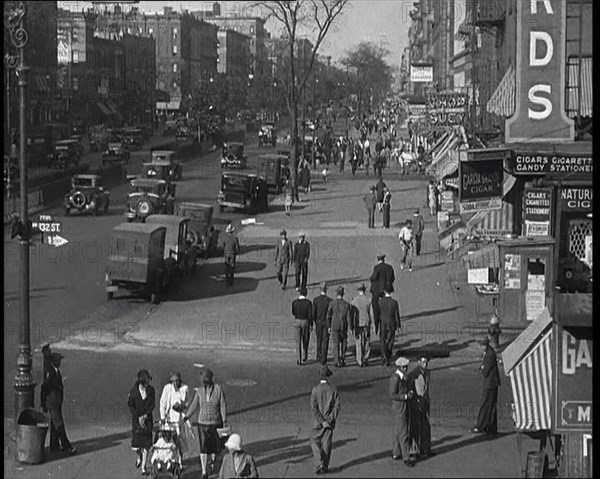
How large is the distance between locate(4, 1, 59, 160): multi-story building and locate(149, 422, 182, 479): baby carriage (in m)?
33.6

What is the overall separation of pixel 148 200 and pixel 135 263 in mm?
13824

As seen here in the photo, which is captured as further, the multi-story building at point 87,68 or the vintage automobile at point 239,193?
the multi-story building at point 87,68

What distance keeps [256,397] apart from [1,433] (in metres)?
4.36

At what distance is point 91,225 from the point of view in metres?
37.6

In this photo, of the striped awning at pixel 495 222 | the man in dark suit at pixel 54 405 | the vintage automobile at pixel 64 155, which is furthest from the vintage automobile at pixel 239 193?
the man in dark suit at pixel 54 405

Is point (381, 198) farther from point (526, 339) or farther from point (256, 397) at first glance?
point (526, 339)

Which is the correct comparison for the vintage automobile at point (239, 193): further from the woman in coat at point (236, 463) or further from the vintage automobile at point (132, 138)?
the woman in coat at point (236, 463)

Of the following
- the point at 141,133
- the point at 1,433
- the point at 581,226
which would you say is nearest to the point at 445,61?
the point at 141,133

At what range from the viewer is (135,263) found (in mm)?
23734

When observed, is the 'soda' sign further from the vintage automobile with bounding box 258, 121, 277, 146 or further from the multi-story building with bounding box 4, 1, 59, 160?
the vintage automobile with bounding box 258, 121, 277, 146

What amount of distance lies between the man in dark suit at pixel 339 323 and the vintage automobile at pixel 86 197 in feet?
72.9

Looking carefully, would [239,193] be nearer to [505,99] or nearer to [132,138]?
[505,99]

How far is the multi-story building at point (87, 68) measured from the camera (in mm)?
53812

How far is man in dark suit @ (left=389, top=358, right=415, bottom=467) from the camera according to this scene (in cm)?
1287
